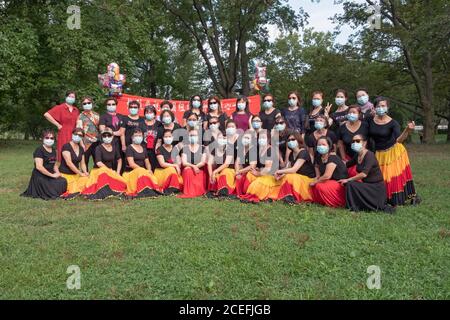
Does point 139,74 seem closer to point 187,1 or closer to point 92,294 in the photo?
point 187,1


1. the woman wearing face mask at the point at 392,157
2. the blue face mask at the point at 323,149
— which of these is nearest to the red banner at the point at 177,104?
the blue face mask at the point at 323,149

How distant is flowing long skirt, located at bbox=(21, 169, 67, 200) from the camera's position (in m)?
7.60

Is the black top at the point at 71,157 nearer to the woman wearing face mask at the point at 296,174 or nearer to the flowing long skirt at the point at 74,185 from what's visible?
the flowing long skirt at the point at 74,185

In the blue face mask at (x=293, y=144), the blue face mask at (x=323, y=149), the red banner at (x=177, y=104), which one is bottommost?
the blue face mask at (x=323, y=149)

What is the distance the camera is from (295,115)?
772 cm

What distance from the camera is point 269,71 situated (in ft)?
117

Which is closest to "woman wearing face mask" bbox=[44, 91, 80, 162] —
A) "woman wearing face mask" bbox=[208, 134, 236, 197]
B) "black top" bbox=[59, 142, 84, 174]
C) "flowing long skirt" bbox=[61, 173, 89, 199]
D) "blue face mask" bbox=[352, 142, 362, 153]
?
"black top" bbox=[59, 142, 84, 174]

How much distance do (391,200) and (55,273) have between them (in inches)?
207

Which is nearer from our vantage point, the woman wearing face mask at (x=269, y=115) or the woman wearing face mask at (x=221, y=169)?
the woman wearing face mask at (x=221, y=169)

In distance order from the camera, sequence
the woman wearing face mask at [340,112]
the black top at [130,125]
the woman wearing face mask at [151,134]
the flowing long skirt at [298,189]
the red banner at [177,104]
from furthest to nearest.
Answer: the red banner at [177,104] → the black top at [130,125] → the woman wearing face mask at [151,134] → the woman wearing face mask at [340,112] → the flowing long skirt at [298,189]

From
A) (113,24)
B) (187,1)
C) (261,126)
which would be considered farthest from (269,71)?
(261,126)

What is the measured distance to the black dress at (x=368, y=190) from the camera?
618 cm

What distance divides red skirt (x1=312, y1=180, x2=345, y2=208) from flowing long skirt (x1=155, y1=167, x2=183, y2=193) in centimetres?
274

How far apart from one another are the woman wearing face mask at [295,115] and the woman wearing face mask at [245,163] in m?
0.82
